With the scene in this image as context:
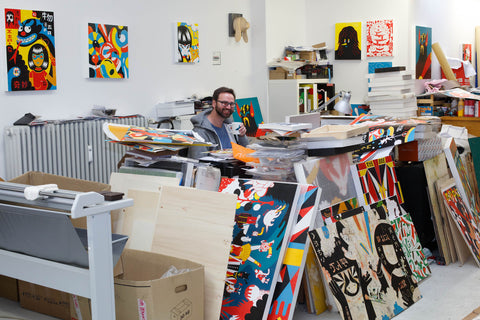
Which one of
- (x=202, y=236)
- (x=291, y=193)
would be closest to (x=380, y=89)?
(x=291, y=193)

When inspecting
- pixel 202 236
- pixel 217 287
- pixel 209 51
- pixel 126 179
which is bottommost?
pixel 217 287

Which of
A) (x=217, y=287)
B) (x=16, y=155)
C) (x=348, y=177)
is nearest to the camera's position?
(x=217, y=287)

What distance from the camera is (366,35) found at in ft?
26.8

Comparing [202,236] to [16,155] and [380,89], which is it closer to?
[16,155]

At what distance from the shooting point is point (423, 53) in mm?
8641

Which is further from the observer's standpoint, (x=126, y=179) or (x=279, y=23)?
(x=279, y=23)

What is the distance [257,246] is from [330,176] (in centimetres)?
85

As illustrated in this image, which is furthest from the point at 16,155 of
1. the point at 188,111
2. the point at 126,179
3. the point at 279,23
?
the point at 279,23

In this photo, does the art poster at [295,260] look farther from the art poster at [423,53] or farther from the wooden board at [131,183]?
the art poster at [423,53]

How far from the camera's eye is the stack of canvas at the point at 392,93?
709 centimetres

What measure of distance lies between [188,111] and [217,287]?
3.49m

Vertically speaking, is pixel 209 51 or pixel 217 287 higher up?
pixel 209 51

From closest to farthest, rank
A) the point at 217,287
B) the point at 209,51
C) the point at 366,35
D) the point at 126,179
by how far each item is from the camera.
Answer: the point at 217,287, the point at 126,179, the point at 209,51, the point at 366,35

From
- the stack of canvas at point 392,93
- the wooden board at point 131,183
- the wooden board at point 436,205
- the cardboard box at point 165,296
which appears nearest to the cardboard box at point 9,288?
the wooden board at point 131,183
